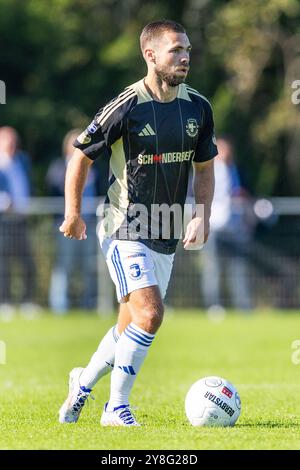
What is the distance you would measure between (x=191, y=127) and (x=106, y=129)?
572 millimetres

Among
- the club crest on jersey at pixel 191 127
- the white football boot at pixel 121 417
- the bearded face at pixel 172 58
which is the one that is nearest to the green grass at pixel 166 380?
the white football boot at pixel 121 417

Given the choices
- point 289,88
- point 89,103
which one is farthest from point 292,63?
point 89,103

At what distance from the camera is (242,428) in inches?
285

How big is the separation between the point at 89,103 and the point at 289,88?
14.8 ft

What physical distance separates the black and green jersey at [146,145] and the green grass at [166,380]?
4.36 ft

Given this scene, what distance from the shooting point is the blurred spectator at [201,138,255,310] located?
1827 centimetres

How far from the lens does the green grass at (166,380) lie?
668 cm

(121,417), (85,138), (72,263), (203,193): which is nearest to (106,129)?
(85,138)

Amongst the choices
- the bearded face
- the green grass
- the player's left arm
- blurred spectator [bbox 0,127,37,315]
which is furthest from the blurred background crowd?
the bearded face

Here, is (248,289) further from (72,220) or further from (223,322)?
(72,220)

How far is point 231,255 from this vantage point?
18.5 m

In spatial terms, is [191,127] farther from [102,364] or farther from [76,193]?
[102,364]

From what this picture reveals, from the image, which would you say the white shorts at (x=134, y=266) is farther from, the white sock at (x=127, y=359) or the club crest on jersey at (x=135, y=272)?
the white sock at (x=127, y=359)

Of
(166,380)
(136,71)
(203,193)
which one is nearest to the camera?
(203,193)
